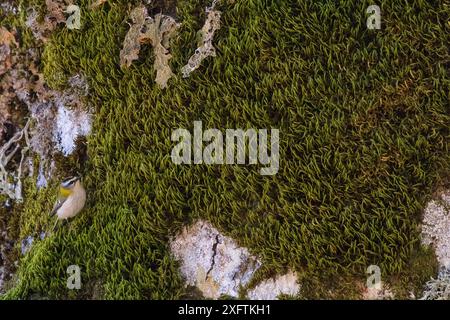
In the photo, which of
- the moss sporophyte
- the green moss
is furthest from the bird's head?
the moss sporophyte

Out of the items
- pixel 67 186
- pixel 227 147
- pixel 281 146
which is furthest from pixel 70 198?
pixel 281 146

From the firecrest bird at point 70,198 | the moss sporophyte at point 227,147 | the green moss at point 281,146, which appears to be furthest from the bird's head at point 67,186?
the moss sporophyte at point 227,147

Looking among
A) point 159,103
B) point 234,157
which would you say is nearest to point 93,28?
point 159,103

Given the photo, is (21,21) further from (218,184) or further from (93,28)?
(218,184)

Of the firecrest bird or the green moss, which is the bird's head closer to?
the firecrest bird

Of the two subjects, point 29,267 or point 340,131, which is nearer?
point 340,131

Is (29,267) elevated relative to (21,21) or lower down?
lower down
